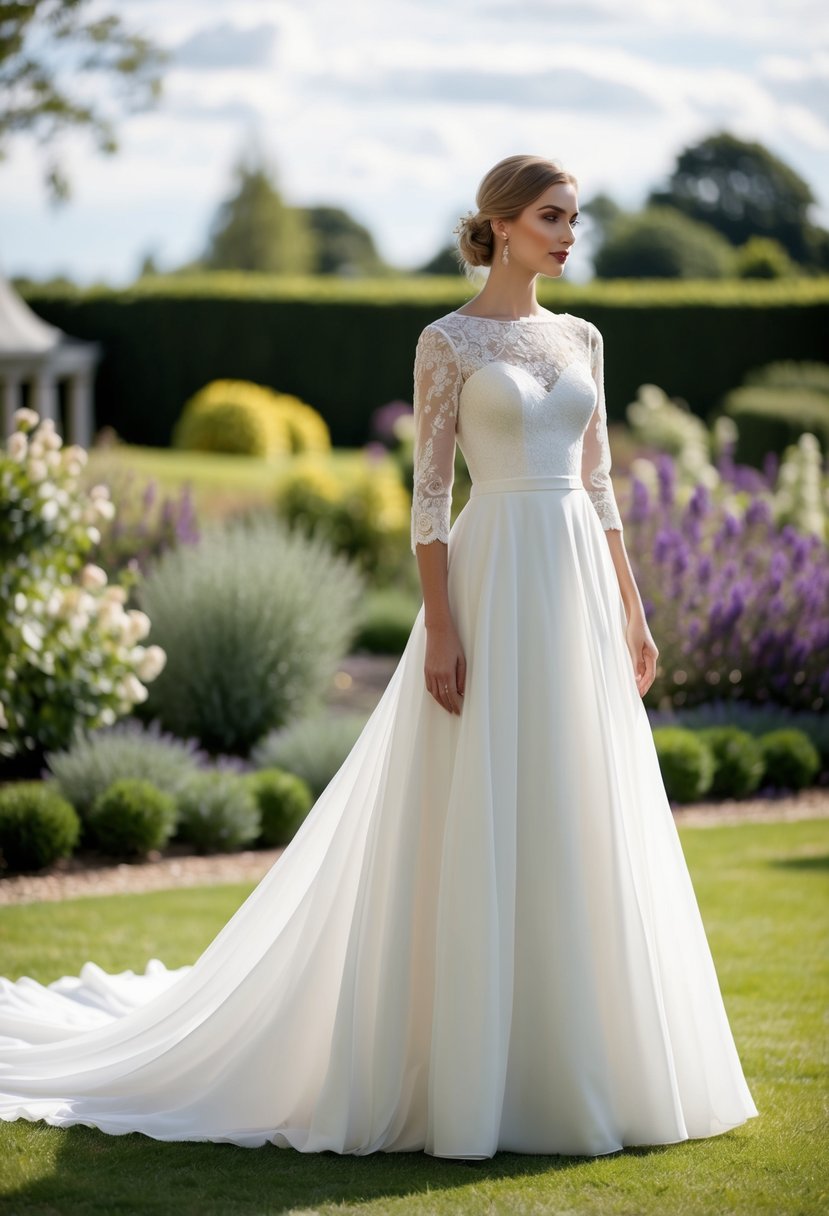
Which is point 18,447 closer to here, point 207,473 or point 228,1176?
point 228,1176

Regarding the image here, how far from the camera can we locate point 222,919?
5602 millimetres

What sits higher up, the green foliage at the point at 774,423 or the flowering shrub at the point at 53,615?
the flowering shrub at the point at 53,615

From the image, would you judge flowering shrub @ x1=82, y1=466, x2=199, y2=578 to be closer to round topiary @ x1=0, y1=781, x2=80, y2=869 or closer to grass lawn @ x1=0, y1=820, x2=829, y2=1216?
round topiary @ x1=0, y1=781, x2=80, y2=869

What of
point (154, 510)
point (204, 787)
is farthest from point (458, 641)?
point (154, 510)

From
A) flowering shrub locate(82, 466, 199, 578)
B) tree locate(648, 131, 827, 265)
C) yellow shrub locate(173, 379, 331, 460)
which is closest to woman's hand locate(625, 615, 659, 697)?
flowering shrub locate(82, 466, 199, 578)

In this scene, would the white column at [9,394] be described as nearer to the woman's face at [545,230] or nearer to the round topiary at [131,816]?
the round topiary at [131,816]

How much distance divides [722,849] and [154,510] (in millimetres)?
7091

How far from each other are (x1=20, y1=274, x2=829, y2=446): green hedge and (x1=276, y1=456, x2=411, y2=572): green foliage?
34.8 feet

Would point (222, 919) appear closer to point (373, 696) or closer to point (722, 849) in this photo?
point (722, 849)

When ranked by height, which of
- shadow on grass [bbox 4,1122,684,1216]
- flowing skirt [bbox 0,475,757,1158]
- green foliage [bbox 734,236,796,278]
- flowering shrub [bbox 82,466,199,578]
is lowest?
green foliage [bbox 734,236,796,278]

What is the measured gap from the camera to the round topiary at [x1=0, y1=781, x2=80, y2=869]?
6215 millimetres

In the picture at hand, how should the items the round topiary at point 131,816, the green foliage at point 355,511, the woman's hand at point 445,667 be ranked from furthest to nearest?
the green foliage at point 355,511 < the round topiary at point 131,816 < the woman's hand at point 445,667

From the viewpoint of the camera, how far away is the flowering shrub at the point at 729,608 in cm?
870

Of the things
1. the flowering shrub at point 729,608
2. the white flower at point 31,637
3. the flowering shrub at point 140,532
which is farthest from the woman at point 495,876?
the flowering shrub at point 140,532
